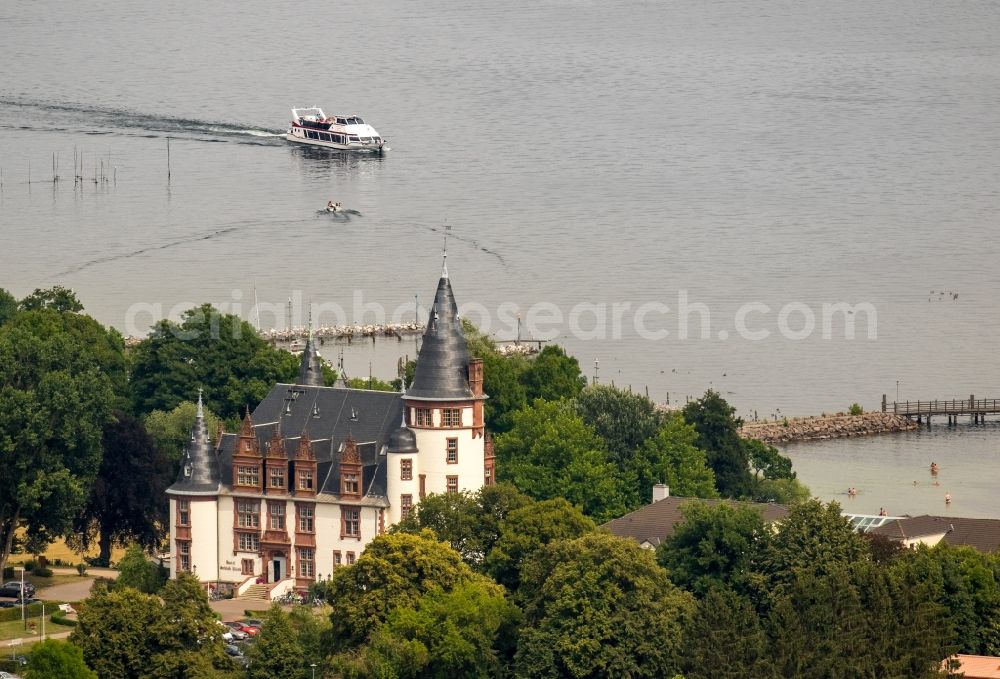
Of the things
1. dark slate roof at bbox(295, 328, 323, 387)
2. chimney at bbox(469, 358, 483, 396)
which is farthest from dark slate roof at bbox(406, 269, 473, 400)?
dark slate roof at bbox(295, 328, 323, 387)

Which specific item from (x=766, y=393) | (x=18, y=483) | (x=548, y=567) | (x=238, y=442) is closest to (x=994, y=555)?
(x=548, y=567)

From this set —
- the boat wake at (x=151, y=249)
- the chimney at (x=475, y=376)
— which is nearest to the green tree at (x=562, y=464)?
the chimney at (x=475, y=376)

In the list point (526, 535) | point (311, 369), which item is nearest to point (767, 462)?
point (311, 369)

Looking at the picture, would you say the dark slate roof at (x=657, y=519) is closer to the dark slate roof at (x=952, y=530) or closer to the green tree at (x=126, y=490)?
the dark slate roof at (x=952, y=530)

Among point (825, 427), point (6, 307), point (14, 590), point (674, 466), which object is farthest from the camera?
point (825, 427)

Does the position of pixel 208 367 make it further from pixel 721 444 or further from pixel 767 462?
pixel 767 462

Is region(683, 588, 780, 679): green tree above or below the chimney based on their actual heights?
below

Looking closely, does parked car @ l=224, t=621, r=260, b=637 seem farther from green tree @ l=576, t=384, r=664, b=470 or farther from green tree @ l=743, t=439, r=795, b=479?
green tree @ l=743, t=439, r=795, b=479
